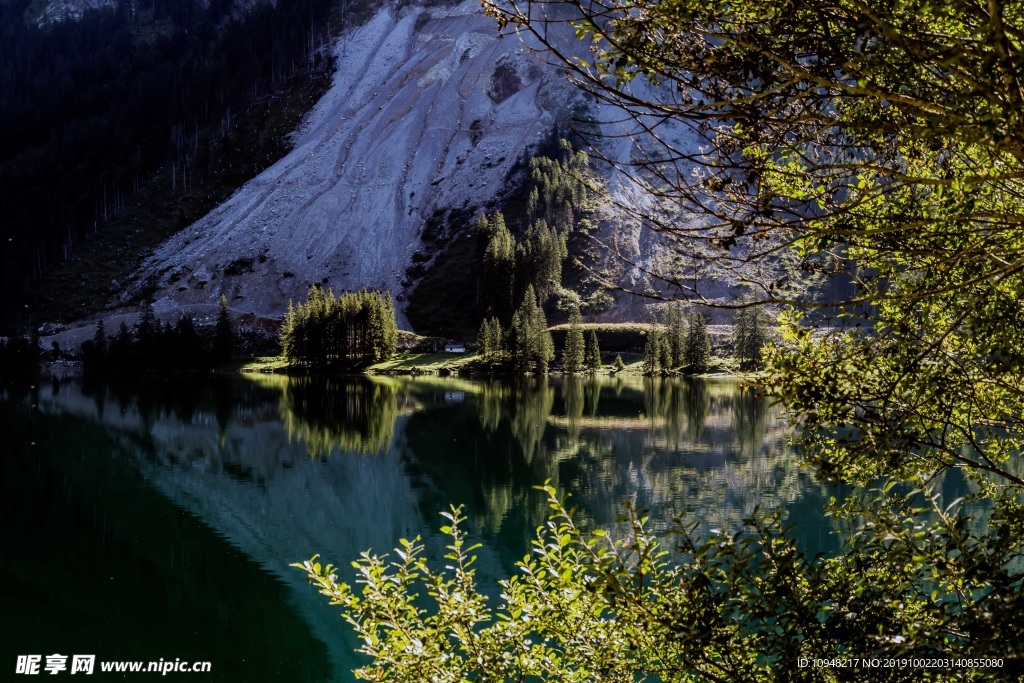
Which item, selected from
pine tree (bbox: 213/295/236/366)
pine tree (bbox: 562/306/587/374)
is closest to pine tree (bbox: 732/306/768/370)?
pine tree (bbox: 562/306/587/374)

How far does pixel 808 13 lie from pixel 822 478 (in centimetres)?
365

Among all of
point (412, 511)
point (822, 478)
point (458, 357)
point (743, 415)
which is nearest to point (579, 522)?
point (412, 511)

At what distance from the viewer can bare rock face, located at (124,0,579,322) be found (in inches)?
4742

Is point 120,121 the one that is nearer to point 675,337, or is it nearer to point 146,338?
point 146,338

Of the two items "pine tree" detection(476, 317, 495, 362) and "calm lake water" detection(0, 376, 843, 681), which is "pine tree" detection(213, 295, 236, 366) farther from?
"calm lake water" detection(0, 376, 843, 681)

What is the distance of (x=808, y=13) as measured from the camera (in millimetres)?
5254

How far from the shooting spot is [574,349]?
312ft

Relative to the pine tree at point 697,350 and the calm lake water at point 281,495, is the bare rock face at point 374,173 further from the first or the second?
the calm lake water at point 281,495

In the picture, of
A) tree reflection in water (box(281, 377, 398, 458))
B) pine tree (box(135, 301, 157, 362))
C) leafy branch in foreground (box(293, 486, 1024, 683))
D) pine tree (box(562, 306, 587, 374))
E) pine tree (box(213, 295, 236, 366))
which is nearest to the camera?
leafy branch in foreground (box(293, 486, 1024, 683))

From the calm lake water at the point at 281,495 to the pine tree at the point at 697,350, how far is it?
113 ft

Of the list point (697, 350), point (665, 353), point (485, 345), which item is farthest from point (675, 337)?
point (485, 345)

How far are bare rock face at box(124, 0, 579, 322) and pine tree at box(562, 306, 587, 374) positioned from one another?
35990 millimetres

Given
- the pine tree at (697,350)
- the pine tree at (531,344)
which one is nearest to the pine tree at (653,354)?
the pine tree at (697,350)

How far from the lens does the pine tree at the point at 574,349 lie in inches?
3741
